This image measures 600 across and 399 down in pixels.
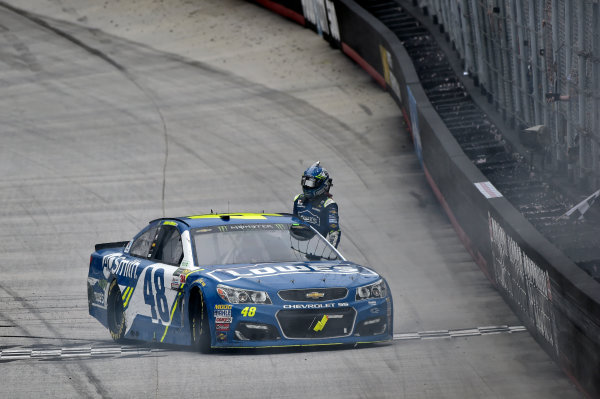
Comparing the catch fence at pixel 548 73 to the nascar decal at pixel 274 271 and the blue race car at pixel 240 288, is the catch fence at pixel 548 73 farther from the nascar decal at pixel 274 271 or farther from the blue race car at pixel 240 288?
the nascar decal at pixel 274 271

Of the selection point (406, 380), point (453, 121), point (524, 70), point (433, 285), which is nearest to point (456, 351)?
point (406, 380)

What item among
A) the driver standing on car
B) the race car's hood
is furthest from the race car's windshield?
the driver standing on car

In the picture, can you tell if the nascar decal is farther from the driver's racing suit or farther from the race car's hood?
the driver's racing suit

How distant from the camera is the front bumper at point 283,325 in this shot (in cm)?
913

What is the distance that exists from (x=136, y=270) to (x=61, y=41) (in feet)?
63.9

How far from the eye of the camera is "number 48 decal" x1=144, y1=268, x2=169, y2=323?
33.3 ft

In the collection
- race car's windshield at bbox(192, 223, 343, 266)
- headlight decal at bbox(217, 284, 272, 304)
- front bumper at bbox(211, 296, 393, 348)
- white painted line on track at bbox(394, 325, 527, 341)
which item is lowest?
white painted line on track at bbox(394, 325, 527, 341)

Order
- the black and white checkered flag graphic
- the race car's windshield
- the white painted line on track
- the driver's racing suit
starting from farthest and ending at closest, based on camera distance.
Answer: the black and white checkered flag graphic
the driver's racing suit
the white painted line on track
the race car's windshield

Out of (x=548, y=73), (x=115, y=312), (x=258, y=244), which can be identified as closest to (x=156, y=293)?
(x=258, y=244)

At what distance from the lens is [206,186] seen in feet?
62.5

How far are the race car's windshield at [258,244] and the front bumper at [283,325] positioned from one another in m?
0.94

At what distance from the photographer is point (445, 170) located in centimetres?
1698

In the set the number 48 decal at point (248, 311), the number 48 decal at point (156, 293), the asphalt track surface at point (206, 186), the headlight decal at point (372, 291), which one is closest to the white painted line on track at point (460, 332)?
the asphalt track surface at point (206, 186)

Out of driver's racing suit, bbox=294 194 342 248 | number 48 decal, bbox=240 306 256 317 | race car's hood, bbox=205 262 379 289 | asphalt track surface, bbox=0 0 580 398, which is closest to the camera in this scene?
number 48 decal, bbox=240 306 256 317
